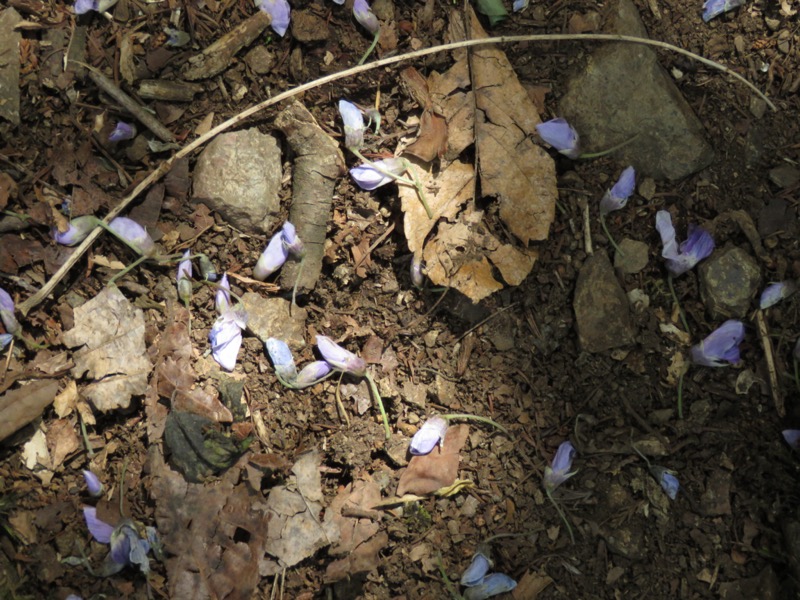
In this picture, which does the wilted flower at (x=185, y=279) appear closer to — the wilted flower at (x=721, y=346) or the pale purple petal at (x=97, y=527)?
the pale purple petal at (x=97, y=527)

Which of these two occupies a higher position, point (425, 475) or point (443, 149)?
point (443, 149)

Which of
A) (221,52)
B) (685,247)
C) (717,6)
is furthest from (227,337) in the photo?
(717,6)

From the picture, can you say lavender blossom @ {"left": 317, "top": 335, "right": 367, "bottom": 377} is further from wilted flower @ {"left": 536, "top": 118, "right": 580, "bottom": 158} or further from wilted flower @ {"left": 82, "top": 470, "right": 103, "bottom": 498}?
wilted flower @ {"left": 536, "top": 118, "right": 580, "bottom": 158}

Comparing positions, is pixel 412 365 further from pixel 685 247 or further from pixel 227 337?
pixel 685 247

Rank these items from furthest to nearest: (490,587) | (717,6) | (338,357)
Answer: (717,6)
(338,357)
(490,587)

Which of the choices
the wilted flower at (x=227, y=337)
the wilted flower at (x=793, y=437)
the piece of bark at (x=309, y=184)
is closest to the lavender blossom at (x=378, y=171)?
the piece of bark at (x=309, y=184)

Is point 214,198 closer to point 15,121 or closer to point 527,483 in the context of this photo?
point 15,121

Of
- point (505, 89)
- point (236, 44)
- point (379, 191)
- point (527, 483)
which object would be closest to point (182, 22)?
point (236, 44)
